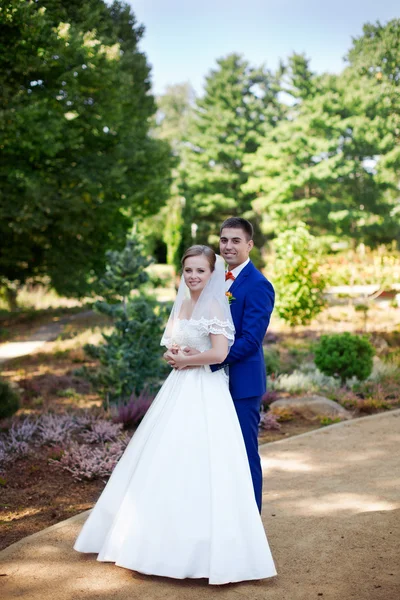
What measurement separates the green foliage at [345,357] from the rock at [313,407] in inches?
54.4

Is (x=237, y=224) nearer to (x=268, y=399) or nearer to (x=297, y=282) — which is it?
(x=268, y=399)

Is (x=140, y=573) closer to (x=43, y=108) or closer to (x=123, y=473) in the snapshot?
(x=123, y=473)

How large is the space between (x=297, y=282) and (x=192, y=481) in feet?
38.5

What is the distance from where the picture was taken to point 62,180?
56.9 ft

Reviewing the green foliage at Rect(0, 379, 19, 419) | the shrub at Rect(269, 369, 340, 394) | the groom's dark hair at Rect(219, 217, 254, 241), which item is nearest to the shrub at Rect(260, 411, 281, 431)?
the shrub at Rect(269, 369, 340, 394)

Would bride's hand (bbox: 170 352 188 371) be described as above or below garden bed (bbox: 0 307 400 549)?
above

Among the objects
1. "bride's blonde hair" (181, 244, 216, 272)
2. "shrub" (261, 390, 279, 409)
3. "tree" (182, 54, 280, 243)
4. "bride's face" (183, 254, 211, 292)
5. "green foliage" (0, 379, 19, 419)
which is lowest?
"shrub" (261, 390, 279, 409)

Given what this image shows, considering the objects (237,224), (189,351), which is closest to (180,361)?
(189,351)

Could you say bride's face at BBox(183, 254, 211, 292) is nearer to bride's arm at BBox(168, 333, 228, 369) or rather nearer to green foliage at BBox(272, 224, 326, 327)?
bride's arm at BBox(168, 333, 228, 369)

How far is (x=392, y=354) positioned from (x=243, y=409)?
8406 mm

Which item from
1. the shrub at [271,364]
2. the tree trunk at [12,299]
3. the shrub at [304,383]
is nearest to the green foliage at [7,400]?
the shrub at [304,383]

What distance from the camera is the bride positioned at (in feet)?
11.6

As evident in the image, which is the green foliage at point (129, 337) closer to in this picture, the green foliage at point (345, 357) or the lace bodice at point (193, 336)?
the green foliage at point (345, 357)

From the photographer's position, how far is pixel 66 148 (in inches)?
699
